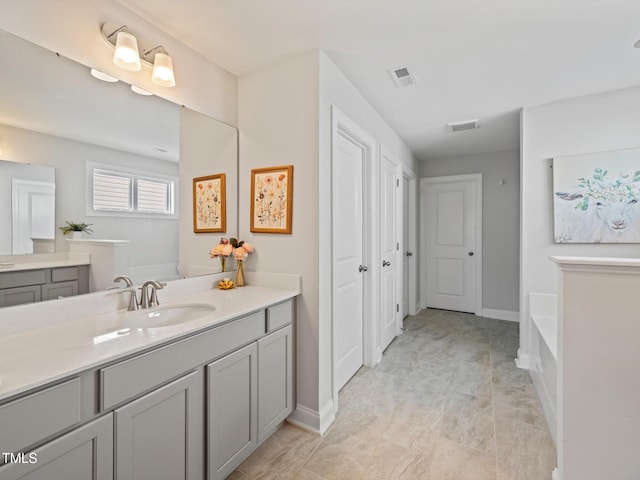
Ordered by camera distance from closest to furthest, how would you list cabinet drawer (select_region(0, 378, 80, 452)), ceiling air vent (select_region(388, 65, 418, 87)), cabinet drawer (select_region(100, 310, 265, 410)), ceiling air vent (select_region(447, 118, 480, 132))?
cabinet drawer (select_region(0, 378, 80, 452)) < cabinet drawer (select_region(100, 310, 265, 410)) < ceiling air vent (select_region(388, 65, 418, 87)) < ceiling air vent (select_region(447, 118, 480, 132))

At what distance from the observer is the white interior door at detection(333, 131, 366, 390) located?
2.30 meters

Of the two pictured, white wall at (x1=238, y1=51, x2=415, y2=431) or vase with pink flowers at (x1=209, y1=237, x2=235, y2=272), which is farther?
vase with pink flowers at (x1=209, y1=237, x2=235, y2=272)

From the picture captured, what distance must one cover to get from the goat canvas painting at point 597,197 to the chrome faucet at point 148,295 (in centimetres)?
313

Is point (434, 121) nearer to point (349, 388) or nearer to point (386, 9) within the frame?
point (386, 9)

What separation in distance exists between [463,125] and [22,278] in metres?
3.76

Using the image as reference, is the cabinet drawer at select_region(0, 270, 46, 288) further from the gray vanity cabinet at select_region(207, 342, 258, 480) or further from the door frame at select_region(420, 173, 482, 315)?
the door frame at select_region(420, 173, 482, 315)

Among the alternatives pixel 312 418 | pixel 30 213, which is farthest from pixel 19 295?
Answer: pixel 312 418

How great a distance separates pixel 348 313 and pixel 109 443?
5.83 ft

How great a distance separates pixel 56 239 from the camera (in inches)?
54.9

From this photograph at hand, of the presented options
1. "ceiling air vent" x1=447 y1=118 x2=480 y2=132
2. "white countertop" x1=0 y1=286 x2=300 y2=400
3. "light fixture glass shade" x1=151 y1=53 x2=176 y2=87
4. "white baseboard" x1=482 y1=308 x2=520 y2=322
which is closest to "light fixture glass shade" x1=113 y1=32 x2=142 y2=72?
"light fixture glass shade" x1=151 y1=53 x2=176 y2=87

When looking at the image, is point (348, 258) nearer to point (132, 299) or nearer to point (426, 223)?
point (132, 299)

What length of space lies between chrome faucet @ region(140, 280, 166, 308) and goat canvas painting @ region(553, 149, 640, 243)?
10.3ft

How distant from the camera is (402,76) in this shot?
7.38 feet

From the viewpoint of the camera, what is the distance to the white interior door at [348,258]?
7.55 ft
